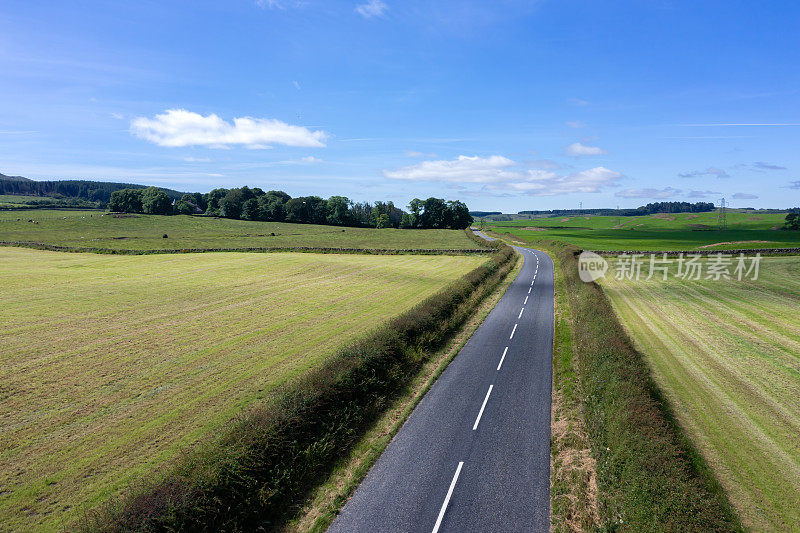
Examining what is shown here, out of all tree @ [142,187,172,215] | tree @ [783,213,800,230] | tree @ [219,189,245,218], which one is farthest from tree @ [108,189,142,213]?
tree @ [783,213,800,230]

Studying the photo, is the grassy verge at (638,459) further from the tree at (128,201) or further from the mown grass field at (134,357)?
the tree at (128,201)

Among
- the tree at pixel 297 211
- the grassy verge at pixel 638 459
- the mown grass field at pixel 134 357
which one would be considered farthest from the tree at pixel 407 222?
the grassy verge at pixel 638 459

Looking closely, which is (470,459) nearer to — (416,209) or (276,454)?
(276,454)

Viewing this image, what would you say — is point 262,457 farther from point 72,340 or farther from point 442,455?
point 72,340

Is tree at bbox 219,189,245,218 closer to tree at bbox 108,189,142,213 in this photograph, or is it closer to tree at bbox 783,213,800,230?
tree at bbox 108,189,142,213

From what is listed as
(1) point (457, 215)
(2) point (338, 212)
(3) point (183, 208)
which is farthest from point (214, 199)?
(1) point (457, 215)

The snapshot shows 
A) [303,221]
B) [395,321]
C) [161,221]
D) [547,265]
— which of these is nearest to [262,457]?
[395,321]
